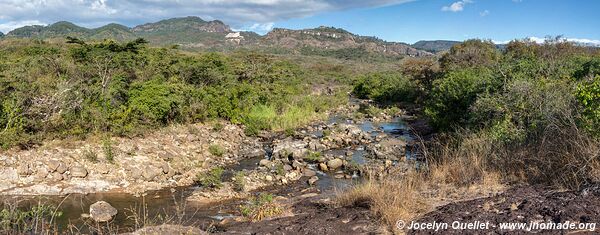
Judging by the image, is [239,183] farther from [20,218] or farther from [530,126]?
[530,126]

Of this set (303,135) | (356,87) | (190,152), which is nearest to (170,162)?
(190,152)

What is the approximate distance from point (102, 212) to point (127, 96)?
9.25 meters

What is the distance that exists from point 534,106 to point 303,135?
1362cm

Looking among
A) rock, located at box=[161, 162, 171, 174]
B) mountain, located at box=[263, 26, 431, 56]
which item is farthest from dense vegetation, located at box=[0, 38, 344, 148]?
mountain, located at box=[263, 26, 431, 56]

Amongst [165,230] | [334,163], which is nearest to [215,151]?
[334,163]

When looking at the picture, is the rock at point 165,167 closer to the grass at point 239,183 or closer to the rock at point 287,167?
the grass at point 239,183

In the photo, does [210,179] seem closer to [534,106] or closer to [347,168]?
[347,168]

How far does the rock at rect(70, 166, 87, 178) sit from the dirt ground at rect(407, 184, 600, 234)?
37.7 ft

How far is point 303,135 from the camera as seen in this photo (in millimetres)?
22781

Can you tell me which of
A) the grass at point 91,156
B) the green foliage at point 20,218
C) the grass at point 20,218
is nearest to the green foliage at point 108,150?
the grass at point 91,156

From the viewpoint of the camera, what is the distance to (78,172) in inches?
531

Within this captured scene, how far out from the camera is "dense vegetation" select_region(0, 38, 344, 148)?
48.8 feet

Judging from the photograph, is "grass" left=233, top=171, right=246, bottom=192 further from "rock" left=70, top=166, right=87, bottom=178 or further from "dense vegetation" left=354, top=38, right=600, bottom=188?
"dense vegetation" left=354, top=38, right=600, bottom=188

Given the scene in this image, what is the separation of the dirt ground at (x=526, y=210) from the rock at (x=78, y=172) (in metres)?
11.5
